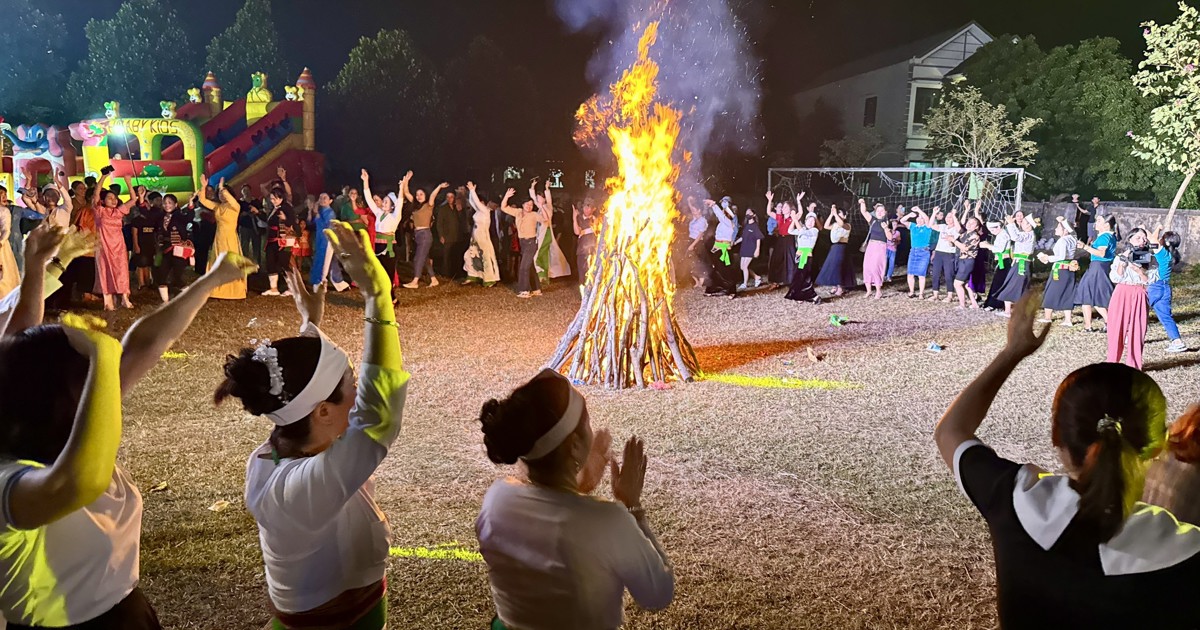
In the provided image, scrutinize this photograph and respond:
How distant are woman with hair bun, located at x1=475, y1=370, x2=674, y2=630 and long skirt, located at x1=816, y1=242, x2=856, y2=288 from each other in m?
14.1

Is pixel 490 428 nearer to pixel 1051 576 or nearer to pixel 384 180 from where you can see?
pixel 1051 576

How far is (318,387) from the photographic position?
2189mm

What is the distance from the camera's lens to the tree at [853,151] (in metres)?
35.5

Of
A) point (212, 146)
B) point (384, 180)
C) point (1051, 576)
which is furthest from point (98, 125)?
point (1051, 576)

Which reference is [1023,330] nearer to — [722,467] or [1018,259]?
[722,467]

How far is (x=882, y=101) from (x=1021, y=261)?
101 feet

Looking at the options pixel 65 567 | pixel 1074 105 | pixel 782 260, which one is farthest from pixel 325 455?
pixel 1074 105

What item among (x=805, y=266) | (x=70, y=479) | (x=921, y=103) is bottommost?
(x=805, y=266)

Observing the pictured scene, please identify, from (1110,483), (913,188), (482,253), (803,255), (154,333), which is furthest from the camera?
(913,188)

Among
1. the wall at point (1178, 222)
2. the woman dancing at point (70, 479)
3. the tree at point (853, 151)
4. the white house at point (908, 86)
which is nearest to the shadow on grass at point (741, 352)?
the woman dancing at point (70, 479)

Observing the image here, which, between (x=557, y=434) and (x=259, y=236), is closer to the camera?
(x=557, y=434)

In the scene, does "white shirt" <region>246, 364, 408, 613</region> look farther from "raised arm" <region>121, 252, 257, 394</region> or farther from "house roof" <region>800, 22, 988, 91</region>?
"house roof" <region>800, 22, 988, 91</region>

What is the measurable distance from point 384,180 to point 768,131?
723 inches

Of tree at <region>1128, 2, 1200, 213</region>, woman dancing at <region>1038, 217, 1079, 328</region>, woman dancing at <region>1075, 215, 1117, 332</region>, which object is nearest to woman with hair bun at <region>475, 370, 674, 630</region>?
woman dancing at <region>1075, 215, 1117, 332</region>
